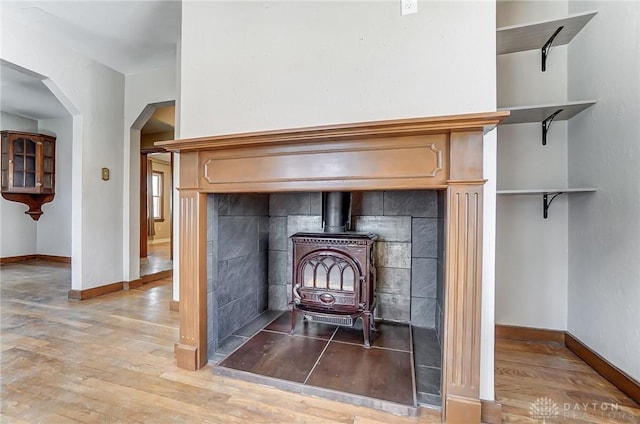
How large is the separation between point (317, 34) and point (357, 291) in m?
1.63

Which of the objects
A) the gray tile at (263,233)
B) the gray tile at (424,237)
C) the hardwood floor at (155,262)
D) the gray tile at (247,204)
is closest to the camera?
the gray tile at (247,204)

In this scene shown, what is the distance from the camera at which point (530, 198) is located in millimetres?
2160

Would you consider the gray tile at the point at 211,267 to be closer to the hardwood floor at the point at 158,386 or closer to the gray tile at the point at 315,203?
the hardwood floor at the point at 158,386

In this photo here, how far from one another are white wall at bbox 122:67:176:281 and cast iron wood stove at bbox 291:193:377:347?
2.65 meters

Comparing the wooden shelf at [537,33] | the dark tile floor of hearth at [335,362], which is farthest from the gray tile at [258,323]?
the wooden shelf at [537,33]

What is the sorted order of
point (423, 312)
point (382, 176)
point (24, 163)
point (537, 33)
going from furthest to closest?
point (24, 163), point (423, 312), point (537, 33), point (382, 176)

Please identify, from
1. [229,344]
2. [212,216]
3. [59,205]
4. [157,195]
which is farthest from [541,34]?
[157,195]

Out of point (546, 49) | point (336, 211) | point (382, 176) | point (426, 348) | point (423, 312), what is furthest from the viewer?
point (423, 312)

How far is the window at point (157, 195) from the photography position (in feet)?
26.3

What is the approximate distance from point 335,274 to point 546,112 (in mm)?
1814

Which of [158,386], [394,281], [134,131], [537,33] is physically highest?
[537,33]

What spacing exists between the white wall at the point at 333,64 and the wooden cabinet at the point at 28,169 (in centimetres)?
487

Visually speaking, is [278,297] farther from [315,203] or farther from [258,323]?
[315,203]

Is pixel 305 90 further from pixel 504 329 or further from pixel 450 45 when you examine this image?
pixel 504 329
